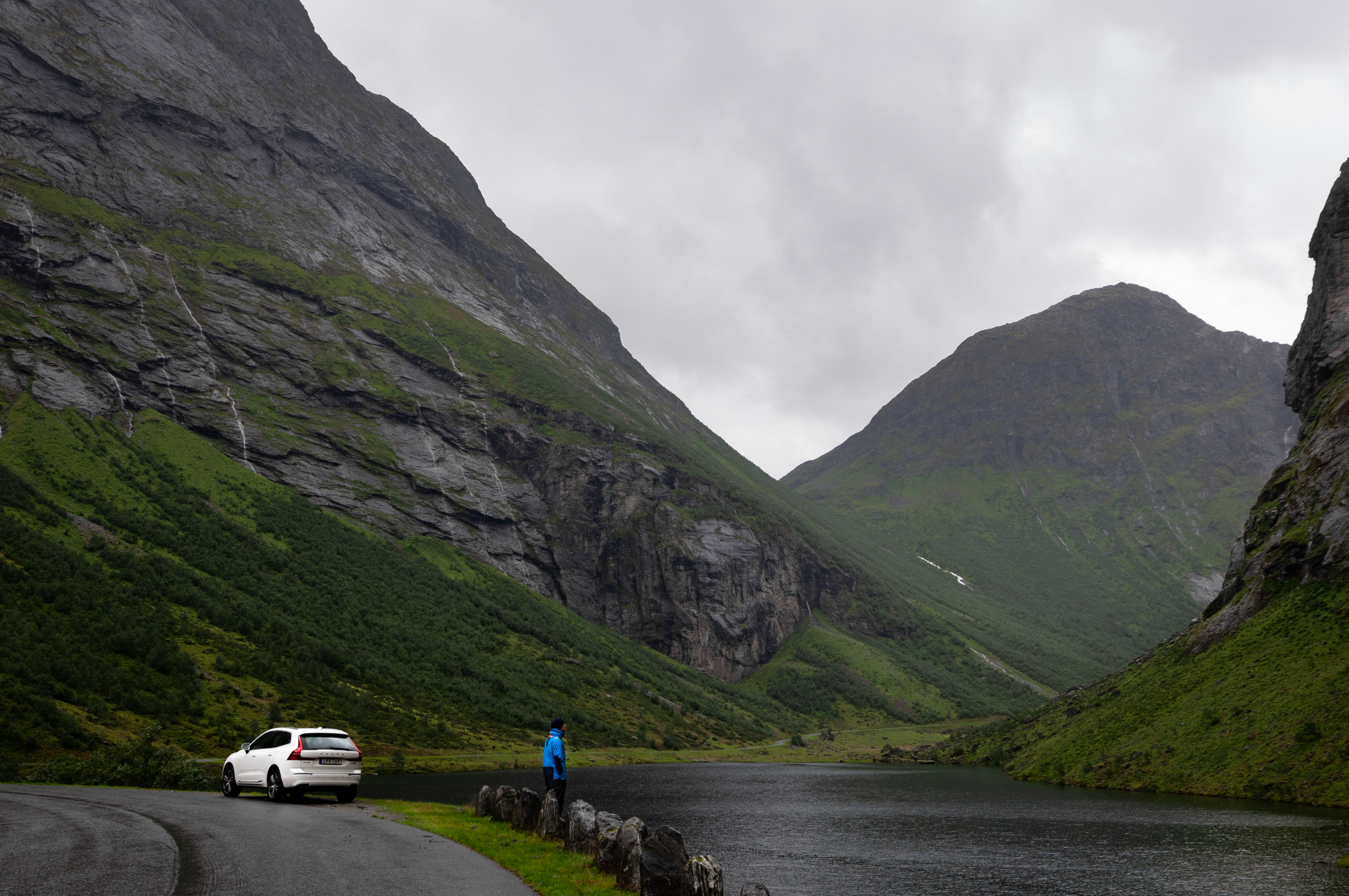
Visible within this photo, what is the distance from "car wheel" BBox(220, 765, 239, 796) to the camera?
33.7 m

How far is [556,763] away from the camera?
89.5 ft

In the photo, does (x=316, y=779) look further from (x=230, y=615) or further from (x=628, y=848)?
(x=230, y=615)

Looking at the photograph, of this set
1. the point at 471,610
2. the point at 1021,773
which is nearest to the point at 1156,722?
the point at 1021,773

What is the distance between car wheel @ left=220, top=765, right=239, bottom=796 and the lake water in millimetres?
22160

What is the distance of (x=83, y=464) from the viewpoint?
129500 mm

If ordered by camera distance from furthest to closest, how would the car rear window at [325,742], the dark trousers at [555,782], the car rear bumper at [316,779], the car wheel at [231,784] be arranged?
1. the car wheel at [231,784]
2. the car rear window at [325,742]
3. the car rear bumper at [316,779]
4. the dark trousers at [555,782]

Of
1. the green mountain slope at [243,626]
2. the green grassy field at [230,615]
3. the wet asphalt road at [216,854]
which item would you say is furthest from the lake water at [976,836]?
the green grassy field at [230,615]

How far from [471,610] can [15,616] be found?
309 feet

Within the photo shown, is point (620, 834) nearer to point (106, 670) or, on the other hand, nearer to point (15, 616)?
point (106, 670)

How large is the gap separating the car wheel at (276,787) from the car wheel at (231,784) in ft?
8.65

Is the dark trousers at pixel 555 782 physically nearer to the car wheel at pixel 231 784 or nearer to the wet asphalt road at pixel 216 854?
the wet asphalt road at pixel 216 854

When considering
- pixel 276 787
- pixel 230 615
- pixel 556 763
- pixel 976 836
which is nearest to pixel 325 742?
pixel 276 787

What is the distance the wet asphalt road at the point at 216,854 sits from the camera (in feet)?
51.0

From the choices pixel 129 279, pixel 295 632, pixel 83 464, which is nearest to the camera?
pixel 295 632
